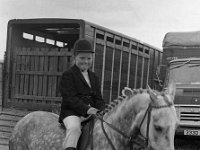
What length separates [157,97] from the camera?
390cm

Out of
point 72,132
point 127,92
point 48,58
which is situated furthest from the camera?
point 48,58

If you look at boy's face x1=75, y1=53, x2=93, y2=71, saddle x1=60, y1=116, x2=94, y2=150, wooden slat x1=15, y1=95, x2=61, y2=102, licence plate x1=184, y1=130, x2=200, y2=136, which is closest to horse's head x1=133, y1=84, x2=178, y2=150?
saddle x1=60, y1=116, x2=94, y2=150

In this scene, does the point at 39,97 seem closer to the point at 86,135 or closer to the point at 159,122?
the point at 86,135

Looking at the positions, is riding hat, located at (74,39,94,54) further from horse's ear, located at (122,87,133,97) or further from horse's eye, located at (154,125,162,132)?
horse's eye, located at (154,125,162,132)

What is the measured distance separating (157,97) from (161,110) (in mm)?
162

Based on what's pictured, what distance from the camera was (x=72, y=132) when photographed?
458 cm

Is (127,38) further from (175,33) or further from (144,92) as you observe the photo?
(144,92)

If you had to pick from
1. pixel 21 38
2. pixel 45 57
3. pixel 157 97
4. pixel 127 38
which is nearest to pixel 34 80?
pixel 45 57

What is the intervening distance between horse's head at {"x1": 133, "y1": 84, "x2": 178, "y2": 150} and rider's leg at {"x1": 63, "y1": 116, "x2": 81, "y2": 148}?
3.03ft

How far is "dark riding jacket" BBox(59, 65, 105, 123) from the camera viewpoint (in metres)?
4.69

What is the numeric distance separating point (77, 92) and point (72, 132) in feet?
1.70

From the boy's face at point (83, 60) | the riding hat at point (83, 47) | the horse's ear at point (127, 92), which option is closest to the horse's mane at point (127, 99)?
the horse's ear at point (127, 92)

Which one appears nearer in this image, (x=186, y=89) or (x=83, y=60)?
(x=83, y=60)

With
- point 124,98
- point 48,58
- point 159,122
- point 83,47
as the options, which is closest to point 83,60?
point 83,47
